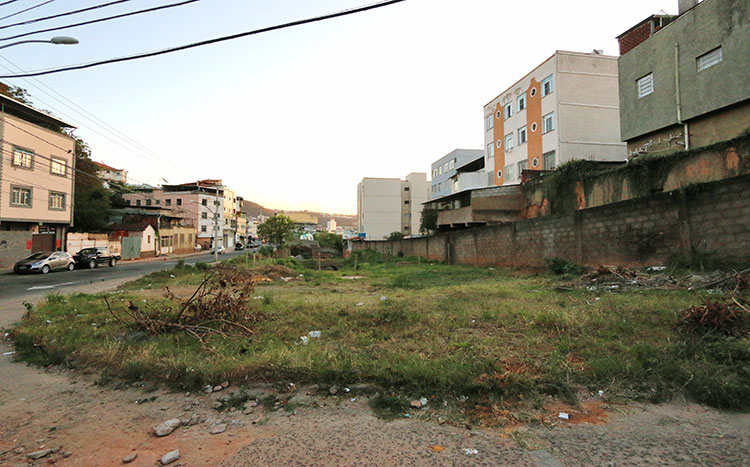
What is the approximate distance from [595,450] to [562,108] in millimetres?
27937

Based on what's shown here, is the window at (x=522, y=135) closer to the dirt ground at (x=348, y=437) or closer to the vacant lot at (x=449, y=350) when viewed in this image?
the vacant lot at (x=449, y=350)

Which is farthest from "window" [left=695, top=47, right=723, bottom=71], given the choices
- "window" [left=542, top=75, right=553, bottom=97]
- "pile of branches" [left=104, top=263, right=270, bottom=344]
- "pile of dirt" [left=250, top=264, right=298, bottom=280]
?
"pile of dirt" [left=250, top=264, right=298, bottom=280]

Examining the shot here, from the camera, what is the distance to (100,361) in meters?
4.41

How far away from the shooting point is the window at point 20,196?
2348 cm

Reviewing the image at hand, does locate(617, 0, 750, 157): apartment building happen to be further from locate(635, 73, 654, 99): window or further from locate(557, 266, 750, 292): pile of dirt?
locate(557, 266, 750, 292): pile of dirt

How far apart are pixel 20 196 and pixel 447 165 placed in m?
46.4

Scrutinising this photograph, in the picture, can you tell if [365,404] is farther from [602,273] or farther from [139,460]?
[602,273]

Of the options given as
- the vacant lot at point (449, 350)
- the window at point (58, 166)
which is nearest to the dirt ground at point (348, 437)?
the vacant lot at point (449, 350)

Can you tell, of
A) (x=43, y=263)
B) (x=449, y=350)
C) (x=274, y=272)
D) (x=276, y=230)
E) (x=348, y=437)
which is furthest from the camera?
(x=276, y=230)

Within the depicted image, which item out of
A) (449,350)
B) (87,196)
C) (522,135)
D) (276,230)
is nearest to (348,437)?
(449,350)

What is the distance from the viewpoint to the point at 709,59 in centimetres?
1441

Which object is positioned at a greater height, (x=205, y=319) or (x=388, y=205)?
(x=388, y=205)

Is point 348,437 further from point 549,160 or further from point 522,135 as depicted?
point 522,135

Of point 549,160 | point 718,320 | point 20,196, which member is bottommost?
point 718,320
